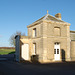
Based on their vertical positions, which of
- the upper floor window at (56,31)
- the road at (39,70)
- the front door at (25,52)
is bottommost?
the road at (39,70)

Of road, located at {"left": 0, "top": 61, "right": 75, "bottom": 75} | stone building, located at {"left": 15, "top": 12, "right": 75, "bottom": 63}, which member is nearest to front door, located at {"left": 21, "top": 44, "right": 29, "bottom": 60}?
stone building, located at {"left": 15, "top": 12, "right": 75, "bottom": 63}

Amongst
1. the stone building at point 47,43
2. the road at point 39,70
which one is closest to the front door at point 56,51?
the stone building at point 47,43

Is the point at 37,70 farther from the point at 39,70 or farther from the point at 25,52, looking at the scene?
the point at 25,52

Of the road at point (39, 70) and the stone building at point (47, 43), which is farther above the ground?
the stone building at point (47, 43)

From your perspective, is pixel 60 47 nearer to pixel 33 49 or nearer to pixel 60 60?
pixel 60 60

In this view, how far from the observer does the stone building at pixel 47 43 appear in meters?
16.4

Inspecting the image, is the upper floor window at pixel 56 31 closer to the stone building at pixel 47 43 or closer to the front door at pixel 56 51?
the stone building at pixel 47 43

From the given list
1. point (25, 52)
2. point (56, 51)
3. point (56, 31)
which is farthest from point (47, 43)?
point (25, 52)

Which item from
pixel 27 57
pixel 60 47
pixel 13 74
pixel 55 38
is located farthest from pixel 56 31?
pixel 13 74

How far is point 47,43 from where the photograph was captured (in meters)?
16.5

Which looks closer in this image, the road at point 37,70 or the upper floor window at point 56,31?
the road at point 37,70

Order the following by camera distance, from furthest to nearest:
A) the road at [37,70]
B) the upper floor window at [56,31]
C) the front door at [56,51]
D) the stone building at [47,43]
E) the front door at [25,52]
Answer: the front door at [25,52] → the upper floor window at [56,31] → the front door at [56,51] → the stone building at [47,43] → the road at [37,70]

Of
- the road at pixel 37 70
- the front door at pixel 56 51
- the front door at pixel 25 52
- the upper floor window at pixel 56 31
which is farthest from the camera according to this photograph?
the front door at pixel 25 52

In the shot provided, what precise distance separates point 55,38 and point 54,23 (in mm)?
2087
